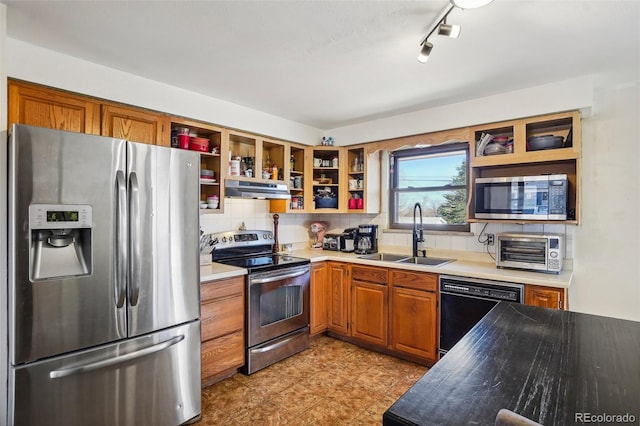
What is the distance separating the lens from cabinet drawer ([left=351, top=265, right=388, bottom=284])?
10.4 feet

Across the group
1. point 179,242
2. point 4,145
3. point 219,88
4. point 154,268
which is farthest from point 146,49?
point 154,268

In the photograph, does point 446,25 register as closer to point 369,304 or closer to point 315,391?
point 369,304

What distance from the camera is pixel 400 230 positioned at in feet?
12.6

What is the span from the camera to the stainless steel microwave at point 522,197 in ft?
8.23

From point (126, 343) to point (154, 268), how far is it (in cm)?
43

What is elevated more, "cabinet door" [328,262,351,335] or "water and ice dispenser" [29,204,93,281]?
"water and ice dispenser" [29,204,93,281]

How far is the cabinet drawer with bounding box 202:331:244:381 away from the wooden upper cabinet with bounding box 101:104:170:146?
1.60 metres

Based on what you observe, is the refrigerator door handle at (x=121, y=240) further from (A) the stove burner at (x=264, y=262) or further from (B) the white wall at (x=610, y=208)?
(B) the white wall at (x=610, y=208)

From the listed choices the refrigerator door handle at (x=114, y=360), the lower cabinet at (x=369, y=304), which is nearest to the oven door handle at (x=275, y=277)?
the lower cabinet at (x=369, y=304)

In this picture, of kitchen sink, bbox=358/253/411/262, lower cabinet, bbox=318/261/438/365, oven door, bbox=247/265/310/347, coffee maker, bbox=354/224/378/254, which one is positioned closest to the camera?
oven door, bbox=247/265/310/347

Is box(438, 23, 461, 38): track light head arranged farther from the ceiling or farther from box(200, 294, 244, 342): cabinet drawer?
box(200, 294, 244, 342): cabinet drawer

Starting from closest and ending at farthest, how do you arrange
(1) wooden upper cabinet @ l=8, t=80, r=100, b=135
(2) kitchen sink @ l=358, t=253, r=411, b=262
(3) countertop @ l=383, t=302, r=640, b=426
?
(3) countertop @ l=383, t=302, r=640, b=426, (1) wooden upper cabinet @ l=8, t=80, r=100, b=135, (2) kitchen sink @ l=358, t=253, r=411, b=262

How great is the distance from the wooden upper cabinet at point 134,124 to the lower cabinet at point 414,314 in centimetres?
231

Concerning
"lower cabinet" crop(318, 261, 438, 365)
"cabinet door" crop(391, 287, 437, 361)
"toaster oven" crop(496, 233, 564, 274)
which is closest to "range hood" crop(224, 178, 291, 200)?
"lower cabinet" crop(318, 261, 438, 365)
